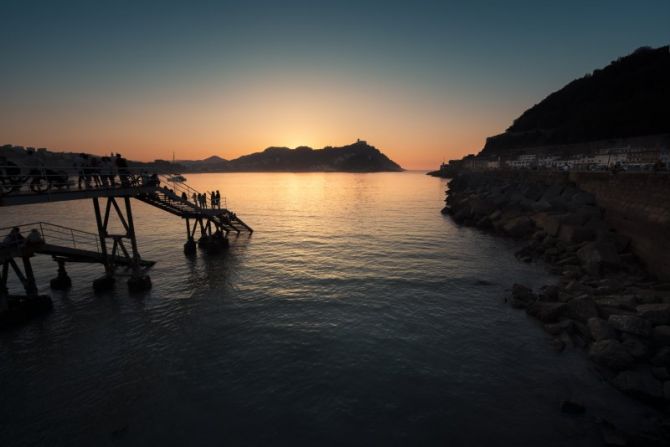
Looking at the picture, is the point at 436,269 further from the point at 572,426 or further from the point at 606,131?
the point at 606,131

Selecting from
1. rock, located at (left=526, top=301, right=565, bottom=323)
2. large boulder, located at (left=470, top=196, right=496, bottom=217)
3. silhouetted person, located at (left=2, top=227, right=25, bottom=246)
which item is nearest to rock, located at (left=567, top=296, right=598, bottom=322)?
rock, located at (left=526, top=301, right=565, bottom=323)

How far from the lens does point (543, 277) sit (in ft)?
72.1

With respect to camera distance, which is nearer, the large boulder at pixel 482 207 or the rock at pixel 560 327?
the rock at pixel 560 327

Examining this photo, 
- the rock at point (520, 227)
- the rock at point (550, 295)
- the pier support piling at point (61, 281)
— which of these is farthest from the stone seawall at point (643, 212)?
the pier support piling at point (61, 281)

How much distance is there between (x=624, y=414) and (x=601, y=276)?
12.6 m

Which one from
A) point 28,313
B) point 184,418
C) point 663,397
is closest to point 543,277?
point 663,397

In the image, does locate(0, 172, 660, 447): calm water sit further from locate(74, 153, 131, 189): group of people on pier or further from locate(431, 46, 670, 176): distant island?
locate(431, 46, 670, 176): distant island

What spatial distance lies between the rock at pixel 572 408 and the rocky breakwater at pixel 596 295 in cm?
191

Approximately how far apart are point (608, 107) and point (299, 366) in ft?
379

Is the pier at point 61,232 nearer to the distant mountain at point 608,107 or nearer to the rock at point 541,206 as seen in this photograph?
the rock at point 541,206

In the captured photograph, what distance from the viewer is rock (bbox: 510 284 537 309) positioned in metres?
17.4

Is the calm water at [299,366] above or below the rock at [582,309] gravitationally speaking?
below

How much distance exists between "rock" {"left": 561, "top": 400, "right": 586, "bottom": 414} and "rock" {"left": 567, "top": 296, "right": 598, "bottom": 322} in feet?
18.2

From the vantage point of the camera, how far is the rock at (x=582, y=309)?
46.9ft
